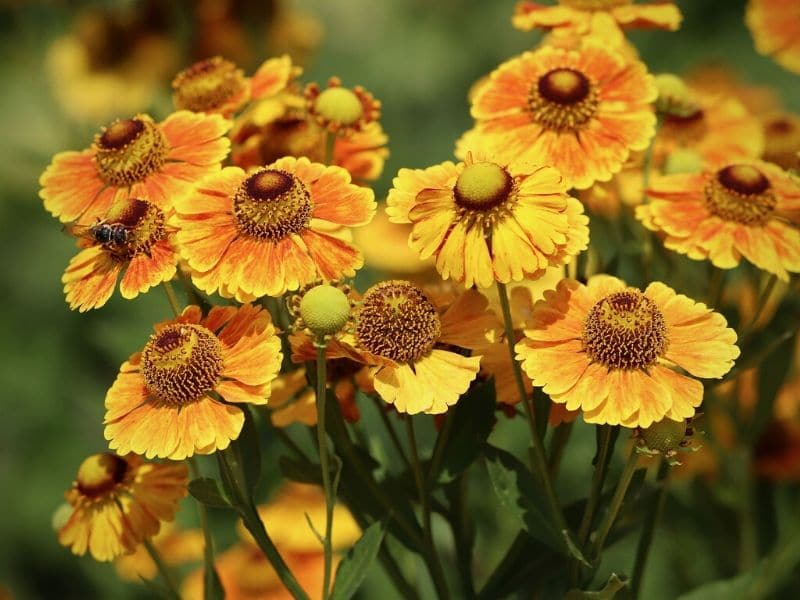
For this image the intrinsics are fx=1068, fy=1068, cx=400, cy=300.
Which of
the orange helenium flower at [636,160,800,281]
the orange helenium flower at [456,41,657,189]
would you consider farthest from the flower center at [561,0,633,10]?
the orange helenium flower at [636,160,800,281]

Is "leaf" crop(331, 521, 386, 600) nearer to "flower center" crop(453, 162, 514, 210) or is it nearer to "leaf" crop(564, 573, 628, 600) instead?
"leaf" crop(564, 573, 628, 600)

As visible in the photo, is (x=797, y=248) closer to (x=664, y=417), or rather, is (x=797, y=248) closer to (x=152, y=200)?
(x=664, y=417)

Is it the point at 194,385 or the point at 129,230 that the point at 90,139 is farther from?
the point at 194,385

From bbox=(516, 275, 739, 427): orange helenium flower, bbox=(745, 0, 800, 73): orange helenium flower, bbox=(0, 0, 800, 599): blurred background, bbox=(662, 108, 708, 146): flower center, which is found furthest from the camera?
bbox=(0, 0, 800, 599): blurred background

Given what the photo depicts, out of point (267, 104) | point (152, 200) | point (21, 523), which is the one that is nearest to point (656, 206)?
point (267, 104)

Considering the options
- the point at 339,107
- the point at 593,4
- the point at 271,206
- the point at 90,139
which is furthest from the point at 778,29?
the point at 90,139

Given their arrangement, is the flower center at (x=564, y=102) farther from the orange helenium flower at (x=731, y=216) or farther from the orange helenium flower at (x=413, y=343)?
the orange helenium flower at (x=413, y=343)
